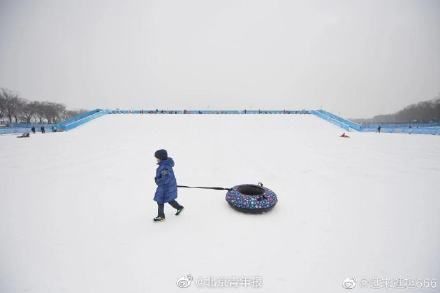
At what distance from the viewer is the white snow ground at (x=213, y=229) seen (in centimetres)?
268

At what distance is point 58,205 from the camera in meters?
4.52

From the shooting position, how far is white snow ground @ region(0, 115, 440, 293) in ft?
8.80

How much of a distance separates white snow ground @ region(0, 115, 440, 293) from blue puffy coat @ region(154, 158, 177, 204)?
535 mm

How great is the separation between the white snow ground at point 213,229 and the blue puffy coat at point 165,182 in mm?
535

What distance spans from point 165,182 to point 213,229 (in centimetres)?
124

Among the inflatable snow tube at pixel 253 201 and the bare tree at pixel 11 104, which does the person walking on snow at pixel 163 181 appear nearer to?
the inflatable snow tube at pixel 253 201

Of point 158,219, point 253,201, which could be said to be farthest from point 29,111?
point 253,201

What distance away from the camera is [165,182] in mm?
3695

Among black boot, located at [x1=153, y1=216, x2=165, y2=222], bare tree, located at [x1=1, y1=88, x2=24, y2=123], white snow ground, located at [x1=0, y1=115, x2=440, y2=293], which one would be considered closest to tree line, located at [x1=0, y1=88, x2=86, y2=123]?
bare tree, located at [x1=1, y1=88, x2=24, y2=123]

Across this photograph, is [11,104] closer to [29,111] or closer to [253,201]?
[29,111]

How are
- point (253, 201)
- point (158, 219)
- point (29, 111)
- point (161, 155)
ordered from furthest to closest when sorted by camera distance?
point (29, 111) → point (253, 201) → point (158, 219) → point (161, 155)

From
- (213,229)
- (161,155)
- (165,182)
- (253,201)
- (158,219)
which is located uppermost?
(161,155)

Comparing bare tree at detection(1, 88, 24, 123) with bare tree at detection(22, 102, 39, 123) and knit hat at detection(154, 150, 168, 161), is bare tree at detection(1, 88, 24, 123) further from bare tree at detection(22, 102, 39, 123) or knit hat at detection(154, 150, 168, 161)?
knit hat at detection(154, 150, 168, 161)

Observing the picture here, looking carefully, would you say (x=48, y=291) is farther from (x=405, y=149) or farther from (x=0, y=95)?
(x=0, y=95)
